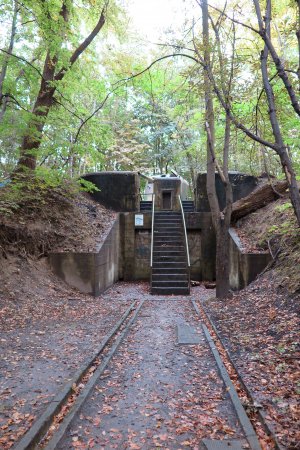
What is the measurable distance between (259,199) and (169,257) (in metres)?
4.32

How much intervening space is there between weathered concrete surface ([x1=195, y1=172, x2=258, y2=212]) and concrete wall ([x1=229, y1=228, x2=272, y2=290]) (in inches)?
166

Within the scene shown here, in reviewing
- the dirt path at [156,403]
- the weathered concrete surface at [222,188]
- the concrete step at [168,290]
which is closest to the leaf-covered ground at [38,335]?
the dirt path at [156,403]

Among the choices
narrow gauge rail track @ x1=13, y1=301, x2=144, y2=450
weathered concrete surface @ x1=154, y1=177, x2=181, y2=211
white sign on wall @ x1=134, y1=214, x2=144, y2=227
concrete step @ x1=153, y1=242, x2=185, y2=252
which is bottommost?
narrow gauge rail track @ x1=13, y1=301, x2=144, y2=450

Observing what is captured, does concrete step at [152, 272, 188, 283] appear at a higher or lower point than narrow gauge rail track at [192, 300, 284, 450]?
higher

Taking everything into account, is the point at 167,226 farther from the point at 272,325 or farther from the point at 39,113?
the point at 272,325

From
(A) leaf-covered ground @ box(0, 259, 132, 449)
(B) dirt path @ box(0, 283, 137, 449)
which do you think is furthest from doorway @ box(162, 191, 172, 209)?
(B) dirt path @ box(0, 283, 137, 449)

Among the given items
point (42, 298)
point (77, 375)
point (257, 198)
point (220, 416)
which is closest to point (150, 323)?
point (42, 298)

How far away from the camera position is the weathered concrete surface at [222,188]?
16.7 meters

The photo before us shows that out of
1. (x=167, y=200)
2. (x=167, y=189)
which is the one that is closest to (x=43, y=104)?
(x=167, y=189)

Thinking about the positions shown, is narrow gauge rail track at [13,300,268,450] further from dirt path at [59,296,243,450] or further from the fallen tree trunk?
the fallen tree trunk

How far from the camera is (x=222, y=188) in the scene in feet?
55.7

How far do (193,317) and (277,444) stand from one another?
568 cm

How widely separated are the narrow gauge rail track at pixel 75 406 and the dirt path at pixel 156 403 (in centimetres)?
8

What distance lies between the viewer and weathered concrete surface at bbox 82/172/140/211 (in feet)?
55.8
